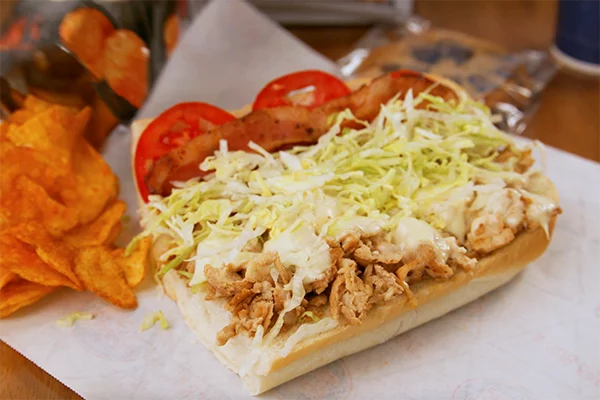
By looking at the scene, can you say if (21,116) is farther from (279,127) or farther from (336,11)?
(336,11)

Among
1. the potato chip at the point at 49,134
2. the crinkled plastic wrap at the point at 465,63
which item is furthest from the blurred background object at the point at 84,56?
the crinkled plastic wrap at the point at 465,63

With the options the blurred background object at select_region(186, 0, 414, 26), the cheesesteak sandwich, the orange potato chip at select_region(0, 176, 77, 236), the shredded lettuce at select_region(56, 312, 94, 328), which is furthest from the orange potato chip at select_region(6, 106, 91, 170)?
the blurred background object at select_region(186, 0, 414, 26)

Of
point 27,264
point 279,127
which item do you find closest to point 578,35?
point 279,127

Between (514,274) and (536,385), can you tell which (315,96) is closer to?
(514,274)

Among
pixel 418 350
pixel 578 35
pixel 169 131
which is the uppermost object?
pixel 169 131

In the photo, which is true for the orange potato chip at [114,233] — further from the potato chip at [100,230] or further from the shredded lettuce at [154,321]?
the shredded lettuce at [154,321]
